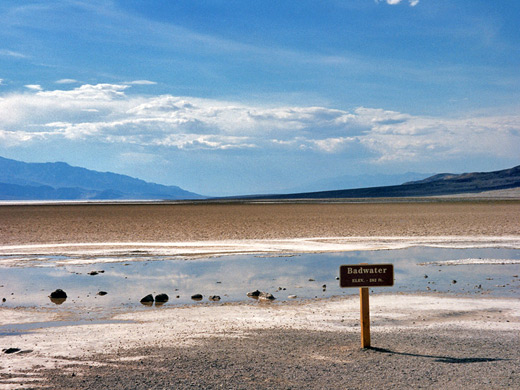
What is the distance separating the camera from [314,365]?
22.8 feet

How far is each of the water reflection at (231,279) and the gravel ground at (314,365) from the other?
151 inches

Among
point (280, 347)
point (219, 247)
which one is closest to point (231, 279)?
point (280, 347)

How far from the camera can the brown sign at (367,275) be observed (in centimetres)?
759

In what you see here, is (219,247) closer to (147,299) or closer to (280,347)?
(147,299)

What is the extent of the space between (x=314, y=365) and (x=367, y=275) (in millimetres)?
1491

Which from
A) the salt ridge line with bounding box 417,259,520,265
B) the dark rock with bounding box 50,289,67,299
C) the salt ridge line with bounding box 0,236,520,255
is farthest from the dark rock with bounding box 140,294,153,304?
the salt ridge line with bounding box 417,259,520,265

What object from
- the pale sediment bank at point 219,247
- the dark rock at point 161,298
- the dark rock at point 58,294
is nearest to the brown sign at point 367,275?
the dark rock at point 161,298

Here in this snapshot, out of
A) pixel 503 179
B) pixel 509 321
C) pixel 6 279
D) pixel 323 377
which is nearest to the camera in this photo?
pixel 323 377

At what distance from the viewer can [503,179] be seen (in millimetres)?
154375

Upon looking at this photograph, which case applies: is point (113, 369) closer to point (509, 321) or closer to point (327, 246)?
point (509, 321)

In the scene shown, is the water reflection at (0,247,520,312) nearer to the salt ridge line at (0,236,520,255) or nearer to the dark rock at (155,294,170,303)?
the dark rock at (155,294,170,303)

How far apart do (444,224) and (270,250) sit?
16.2 metres

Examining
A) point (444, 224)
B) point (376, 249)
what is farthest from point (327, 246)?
point (444, 224)

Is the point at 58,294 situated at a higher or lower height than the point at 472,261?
higher
